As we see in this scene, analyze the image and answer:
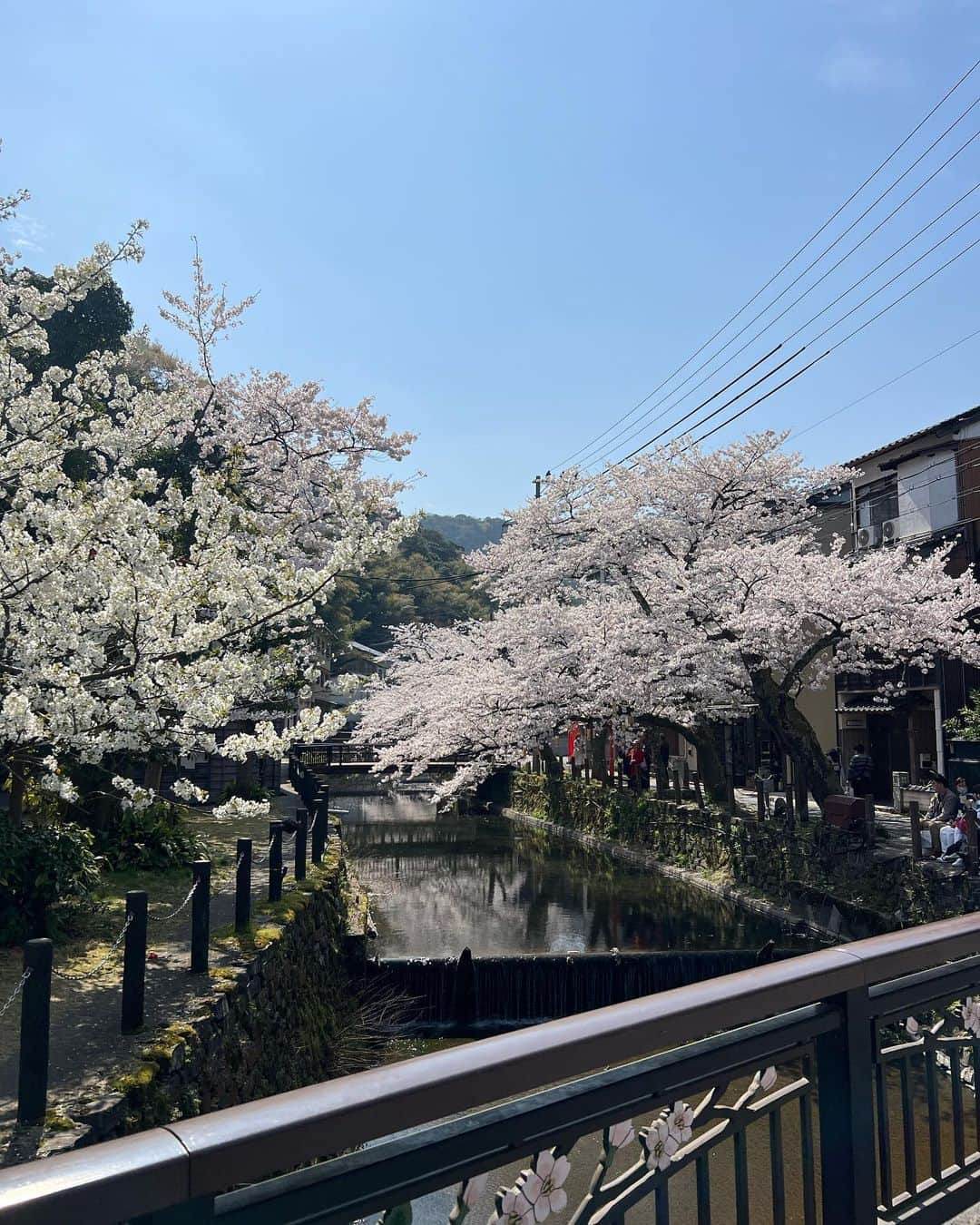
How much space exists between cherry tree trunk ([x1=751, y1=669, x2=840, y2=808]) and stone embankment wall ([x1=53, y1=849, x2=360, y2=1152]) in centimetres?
801

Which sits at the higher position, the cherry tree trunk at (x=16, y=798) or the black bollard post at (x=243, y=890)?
the cherry tree trunk at (x=16, y=798)

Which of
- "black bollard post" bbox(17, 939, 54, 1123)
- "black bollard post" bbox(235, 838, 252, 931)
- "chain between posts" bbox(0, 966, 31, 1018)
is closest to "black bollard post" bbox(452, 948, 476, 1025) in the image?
"black bollard post" bbox(235, 838, 252, 931)

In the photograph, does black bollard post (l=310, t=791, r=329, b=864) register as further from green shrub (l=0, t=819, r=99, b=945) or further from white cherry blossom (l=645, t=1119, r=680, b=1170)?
white cherry blossom (l=645, t=1119, r=680, b=1170)

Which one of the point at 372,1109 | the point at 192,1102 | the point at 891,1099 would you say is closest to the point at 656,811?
the point at 891,1099

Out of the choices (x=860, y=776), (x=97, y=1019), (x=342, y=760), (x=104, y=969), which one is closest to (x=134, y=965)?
(x=97, y=1019)

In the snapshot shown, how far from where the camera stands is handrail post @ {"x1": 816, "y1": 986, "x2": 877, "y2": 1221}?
7.72 feet

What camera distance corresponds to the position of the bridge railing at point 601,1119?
1346 millimetres

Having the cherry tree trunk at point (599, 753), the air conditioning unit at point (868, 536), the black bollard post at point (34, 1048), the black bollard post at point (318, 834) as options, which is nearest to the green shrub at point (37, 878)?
the black bollard post at point (34, 1048)

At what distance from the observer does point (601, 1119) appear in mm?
1882

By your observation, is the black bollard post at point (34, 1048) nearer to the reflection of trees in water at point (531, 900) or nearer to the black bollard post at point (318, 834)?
the black bollard post at point (318, 834)

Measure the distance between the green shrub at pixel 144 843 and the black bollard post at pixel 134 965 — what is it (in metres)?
6.09

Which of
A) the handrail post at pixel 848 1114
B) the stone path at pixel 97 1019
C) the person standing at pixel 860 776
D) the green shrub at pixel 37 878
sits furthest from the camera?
the person standing at pixel 860 776

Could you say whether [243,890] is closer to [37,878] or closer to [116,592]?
[37,878]

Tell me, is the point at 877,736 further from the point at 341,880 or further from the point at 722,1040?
the point at 722,1040
